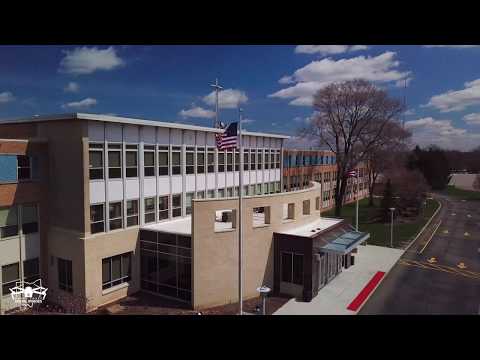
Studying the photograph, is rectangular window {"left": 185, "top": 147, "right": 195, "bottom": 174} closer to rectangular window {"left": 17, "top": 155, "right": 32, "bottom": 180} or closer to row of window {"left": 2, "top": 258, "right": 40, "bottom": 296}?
rectangular window {"left": 17, "top": 155, "right": 32, "bottom": 180}

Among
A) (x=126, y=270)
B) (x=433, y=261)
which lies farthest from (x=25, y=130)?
(x=433, y=261)

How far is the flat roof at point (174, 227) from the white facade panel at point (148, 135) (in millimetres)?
4437

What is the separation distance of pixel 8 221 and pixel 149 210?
20.4ft

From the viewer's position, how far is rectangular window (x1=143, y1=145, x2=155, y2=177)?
58.2ft

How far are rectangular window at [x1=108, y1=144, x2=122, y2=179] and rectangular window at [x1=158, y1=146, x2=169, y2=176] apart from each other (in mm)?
2482

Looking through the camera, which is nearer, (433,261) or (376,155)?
(433,261)

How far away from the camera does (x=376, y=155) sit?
40750 mm

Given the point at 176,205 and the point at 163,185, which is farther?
the point at 176,205

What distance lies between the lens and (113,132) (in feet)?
53.0

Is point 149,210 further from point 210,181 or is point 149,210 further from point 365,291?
point 365,291

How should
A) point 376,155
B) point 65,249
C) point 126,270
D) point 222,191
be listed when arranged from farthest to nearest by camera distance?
point 376,155
point 222,191
point 126,270
point 65,249

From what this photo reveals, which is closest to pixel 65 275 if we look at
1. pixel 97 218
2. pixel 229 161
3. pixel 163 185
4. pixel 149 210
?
pixel 97 218

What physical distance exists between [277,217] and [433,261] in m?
12.4
